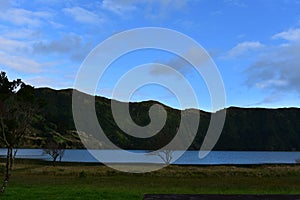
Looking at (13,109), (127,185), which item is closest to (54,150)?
(127,185)

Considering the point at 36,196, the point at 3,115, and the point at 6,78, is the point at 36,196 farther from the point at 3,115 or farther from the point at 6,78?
the point at 6,78

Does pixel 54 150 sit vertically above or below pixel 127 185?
above

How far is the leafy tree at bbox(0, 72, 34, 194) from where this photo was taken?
3016cm

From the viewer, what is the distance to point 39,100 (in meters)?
31.5

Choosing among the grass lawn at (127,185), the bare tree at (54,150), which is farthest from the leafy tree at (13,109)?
the bare tree at (54,150)

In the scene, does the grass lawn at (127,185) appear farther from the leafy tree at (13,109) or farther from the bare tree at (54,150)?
the bare tree at (54,150)

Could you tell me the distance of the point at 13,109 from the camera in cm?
3114

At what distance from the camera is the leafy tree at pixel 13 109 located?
99.0ft

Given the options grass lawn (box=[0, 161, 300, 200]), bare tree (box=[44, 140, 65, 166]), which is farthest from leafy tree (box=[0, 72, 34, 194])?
bare tree (box=[44, 140, 65, 166])

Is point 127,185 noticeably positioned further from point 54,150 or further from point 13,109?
point 54,150

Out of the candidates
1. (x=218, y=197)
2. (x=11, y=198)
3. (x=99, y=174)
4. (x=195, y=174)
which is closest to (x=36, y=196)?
(x=11, y=198)

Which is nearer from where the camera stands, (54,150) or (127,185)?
(127,185)

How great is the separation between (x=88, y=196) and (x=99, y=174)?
4322cm

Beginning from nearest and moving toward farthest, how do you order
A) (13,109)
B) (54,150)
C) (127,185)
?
(13,109) < (127,185) < (54,150)
